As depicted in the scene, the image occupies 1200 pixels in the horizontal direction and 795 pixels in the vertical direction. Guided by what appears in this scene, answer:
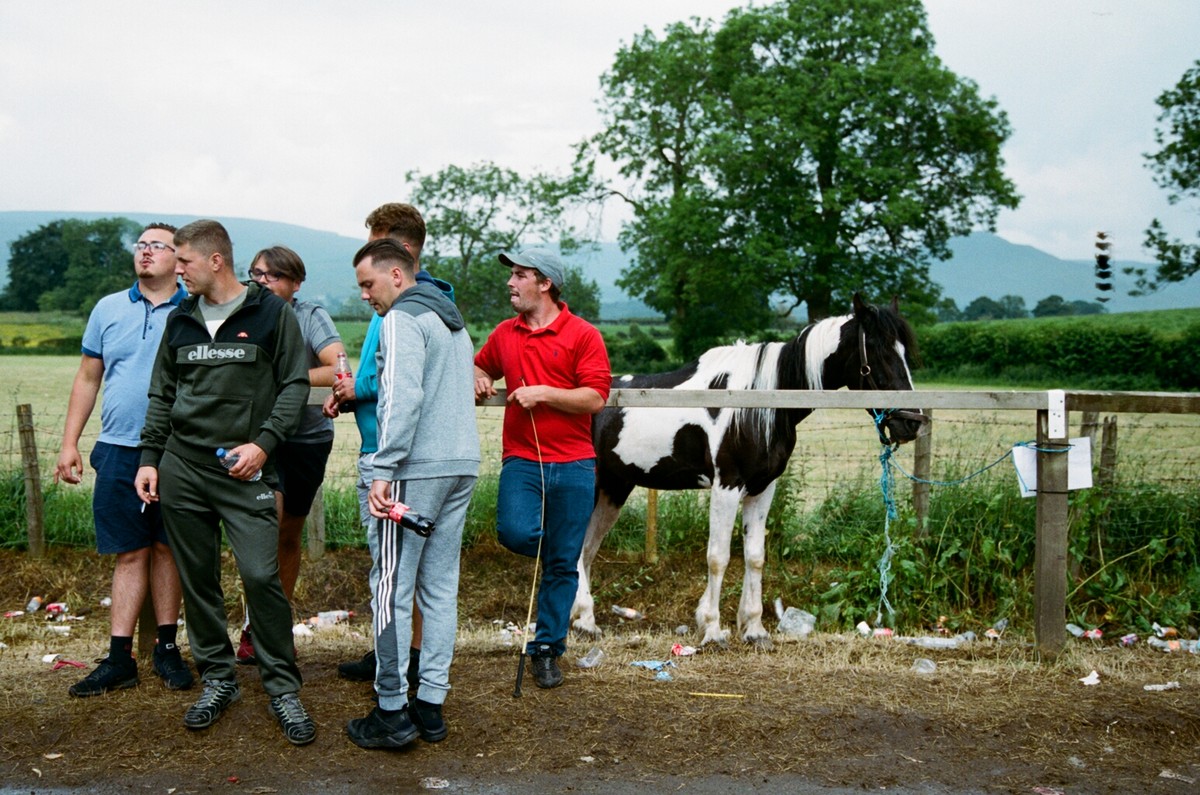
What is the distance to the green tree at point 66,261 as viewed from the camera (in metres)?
60.7

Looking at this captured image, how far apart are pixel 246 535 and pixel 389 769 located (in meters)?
1.11

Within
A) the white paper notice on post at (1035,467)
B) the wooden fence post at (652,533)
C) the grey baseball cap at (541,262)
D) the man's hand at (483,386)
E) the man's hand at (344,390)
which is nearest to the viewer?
the man's hand at (344,390)

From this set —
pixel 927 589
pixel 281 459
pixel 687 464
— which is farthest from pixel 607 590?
pixel 281 459

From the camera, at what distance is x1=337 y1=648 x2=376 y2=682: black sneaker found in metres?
4.84

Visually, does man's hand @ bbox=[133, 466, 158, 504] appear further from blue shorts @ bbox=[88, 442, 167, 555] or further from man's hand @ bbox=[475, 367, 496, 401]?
man's hand @ bbox=[475, 367, 496, 401]

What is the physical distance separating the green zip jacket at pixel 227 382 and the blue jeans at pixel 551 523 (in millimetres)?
1108

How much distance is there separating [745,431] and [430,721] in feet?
9.18

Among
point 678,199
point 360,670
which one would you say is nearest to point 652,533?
point 360,670

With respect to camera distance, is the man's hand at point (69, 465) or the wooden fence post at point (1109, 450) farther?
the wooden fence post at point (1109, 450)

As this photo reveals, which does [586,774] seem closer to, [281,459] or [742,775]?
[742,775]

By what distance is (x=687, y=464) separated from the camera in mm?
6527

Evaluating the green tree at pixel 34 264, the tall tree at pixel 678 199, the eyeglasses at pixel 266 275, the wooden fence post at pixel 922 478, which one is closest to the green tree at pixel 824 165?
the tall tree at pixel 678 199

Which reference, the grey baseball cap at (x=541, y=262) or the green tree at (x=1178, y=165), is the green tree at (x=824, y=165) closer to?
the green tree at (x=1178, y=165)

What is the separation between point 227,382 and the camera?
4137mm
